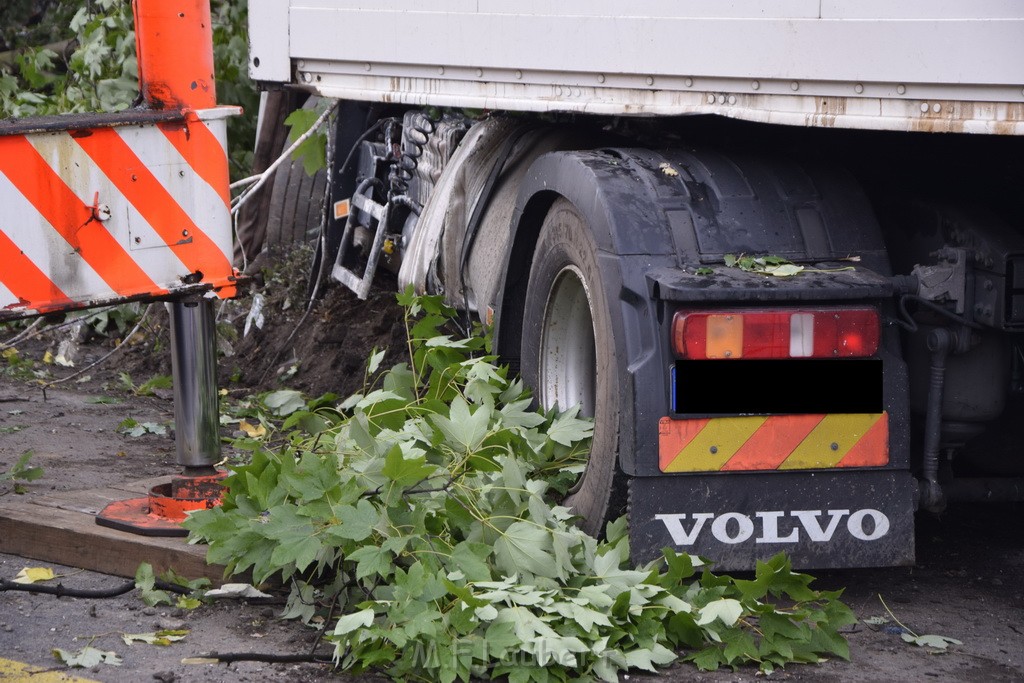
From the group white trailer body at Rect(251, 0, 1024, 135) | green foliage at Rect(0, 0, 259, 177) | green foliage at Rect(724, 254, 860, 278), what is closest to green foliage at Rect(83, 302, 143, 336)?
green foliage at Rect(0, 0, 259, 177)

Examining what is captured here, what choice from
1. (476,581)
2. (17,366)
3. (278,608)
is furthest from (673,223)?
(17,366)

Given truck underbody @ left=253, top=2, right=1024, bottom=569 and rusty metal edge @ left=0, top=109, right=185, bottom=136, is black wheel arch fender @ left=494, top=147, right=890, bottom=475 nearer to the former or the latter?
truck underbody @ left=253, top=2, right=1024, bottom=569

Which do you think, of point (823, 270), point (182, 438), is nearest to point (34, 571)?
point (182, 438)

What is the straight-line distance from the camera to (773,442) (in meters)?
2.88

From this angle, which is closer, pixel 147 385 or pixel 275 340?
pixel 147 385

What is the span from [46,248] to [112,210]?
0.20 meters

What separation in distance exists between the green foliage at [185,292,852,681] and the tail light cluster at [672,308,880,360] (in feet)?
1.56

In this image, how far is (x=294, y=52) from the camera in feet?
14.3

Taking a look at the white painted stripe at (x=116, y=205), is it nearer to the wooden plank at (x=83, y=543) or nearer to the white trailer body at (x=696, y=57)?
the wooden plank at (x=83, y=543)

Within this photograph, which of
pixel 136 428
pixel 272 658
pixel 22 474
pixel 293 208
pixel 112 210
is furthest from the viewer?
pixel 293 208

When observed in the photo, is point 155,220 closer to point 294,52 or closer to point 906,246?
point 294,52

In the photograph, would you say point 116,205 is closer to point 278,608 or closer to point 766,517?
point 278,608

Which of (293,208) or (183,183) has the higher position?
(183,183)

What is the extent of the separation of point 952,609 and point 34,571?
2388 millimetres
